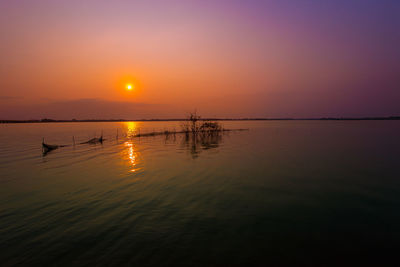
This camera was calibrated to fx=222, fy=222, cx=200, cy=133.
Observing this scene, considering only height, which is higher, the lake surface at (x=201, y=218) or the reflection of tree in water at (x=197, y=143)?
the lake surface at (x=201, y=218)

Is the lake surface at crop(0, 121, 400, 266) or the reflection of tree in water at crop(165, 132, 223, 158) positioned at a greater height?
the lake surface at crop(0, 121, 400, 266)

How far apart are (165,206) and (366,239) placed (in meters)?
9.18

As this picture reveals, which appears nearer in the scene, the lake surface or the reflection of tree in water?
the lake surface

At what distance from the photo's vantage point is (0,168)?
22.9 metres

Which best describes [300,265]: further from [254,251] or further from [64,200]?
[64,200]

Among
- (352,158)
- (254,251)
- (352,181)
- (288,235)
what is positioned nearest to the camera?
(254,251)

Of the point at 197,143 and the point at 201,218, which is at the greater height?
the point at 201,218

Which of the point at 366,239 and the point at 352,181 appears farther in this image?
the point at 352,181

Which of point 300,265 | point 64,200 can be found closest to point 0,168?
point 64,200

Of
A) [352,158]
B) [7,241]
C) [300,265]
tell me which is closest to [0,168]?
[7,241]

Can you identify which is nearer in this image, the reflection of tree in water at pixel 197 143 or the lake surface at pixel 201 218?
the lake surface at pixel 201 218

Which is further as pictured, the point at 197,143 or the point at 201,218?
the point at 197,143

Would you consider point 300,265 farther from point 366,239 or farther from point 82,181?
point 82,181

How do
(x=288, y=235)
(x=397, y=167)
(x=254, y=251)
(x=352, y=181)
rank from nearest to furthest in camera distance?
(x=254, y=251)
(x=288, y=235)
(x=352, y=181)
(x=397, y=167)
